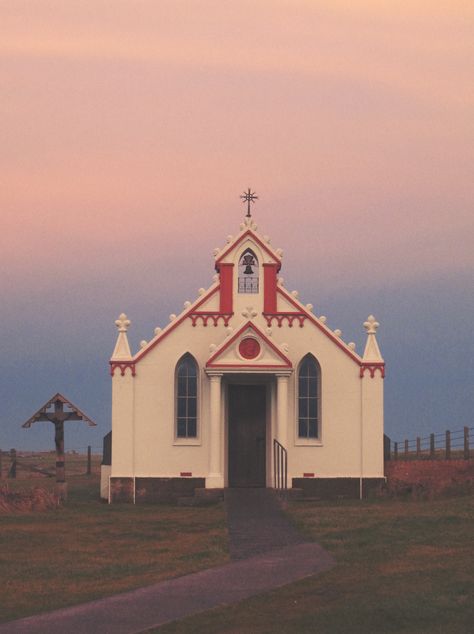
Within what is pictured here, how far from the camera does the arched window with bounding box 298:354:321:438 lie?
116ft

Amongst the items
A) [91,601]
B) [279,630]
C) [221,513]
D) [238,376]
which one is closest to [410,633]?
[279,630]

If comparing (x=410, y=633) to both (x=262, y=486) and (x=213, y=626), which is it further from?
(x=262, y=486)

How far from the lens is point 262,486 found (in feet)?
117

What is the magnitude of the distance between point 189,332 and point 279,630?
22.1 m

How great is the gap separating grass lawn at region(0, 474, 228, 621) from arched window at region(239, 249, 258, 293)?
7.35 m

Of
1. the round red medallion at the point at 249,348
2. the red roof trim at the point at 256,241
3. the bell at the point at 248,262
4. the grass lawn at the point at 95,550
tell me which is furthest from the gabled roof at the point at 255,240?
the grass lawn at the point at 95,550

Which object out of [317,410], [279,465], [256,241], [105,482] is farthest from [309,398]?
[105,482]

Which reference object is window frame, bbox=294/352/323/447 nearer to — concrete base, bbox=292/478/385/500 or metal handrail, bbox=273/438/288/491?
metal handrail, bbox=273/438/288/491

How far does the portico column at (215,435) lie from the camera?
34.2 m

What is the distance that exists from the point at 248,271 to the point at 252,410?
4175 mm

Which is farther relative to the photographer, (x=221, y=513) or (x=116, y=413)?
Answer: (x=116, y=413)

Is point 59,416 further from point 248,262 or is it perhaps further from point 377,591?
point 377,591

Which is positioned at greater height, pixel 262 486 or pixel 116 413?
pixel 116 413

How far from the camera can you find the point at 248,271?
3591 centimetres
